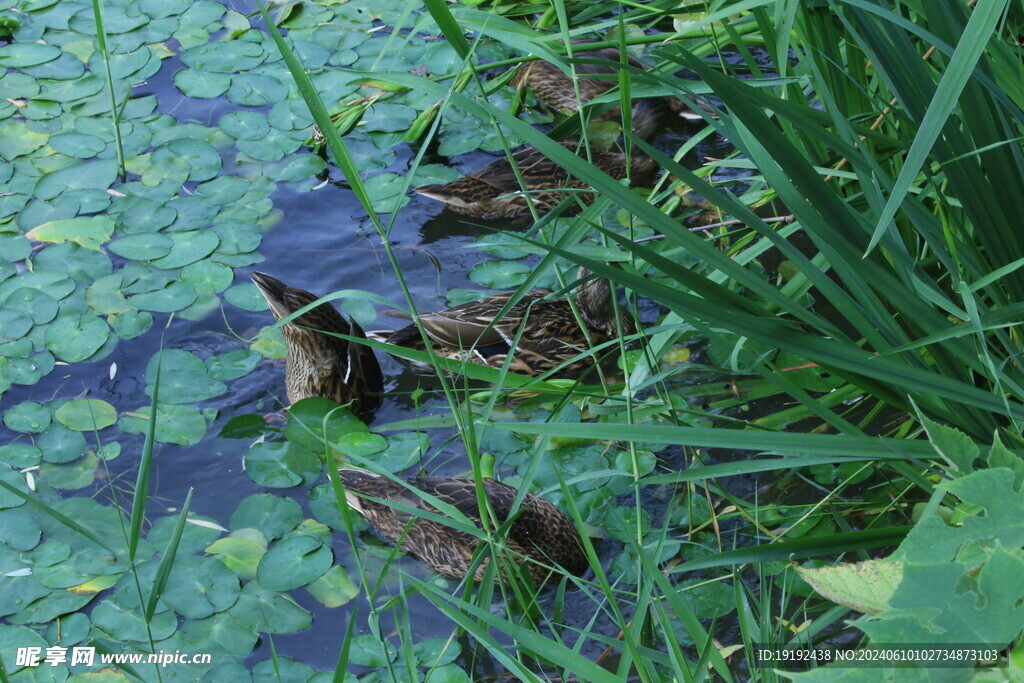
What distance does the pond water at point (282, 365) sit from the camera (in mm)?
2773

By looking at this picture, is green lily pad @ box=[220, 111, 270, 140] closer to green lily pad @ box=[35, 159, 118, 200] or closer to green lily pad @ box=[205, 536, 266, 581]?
green lily pad @ box=[35, 159, 118, 200]

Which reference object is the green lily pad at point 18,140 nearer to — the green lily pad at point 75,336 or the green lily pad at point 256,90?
the green lily pad at point 256,90

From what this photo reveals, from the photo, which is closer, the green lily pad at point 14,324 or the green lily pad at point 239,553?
the green lily pad at point 239,553

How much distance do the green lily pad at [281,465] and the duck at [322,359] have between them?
0.26 metres

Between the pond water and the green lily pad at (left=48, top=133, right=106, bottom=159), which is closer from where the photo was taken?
the pond water

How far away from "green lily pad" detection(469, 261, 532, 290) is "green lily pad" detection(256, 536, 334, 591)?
149cm

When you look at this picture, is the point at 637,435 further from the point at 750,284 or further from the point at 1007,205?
the point at 1007,205

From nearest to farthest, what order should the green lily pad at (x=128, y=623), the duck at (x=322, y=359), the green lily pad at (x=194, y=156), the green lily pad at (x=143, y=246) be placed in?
the green lily pad at (x=128, y=623)
the duck at (x=322, y=359)
the green lily pad at (x=143, y=246)
the green lily pad at (x=194, y=156)

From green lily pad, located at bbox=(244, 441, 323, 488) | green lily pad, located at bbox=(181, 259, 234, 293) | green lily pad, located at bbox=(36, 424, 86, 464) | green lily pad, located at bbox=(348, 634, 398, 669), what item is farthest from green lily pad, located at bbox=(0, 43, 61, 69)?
green lily pad, located at bbox=(348, 634, 398, 669)

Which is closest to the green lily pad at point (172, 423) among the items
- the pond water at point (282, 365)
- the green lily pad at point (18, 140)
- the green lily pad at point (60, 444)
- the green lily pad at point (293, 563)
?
the pond water at point (282, 365)

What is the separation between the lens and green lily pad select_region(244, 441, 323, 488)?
318 centimetres

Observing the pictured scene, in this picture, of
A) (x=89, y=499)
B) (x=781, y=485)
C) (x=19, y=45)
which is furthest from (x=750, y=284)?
(x=19, y=45)

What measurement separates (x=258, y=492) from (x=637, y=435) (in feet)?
5.83

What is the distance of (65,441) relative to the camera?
10.8 feet
